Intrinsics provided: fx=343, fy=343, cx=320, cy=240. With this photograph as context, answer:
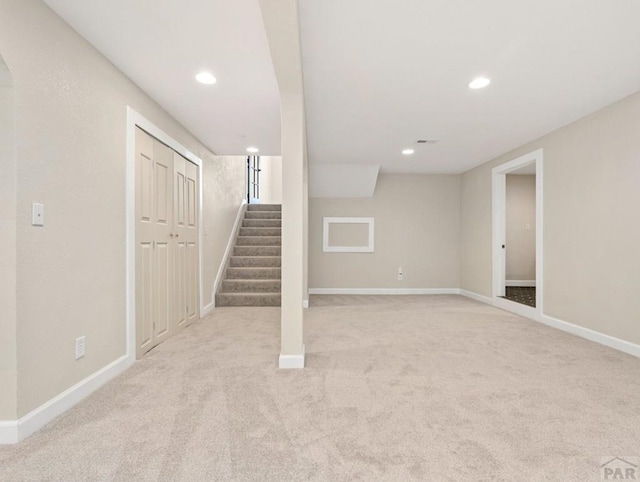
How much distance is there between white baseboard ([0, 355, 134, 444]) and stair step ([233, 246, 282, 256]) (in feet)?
11.1

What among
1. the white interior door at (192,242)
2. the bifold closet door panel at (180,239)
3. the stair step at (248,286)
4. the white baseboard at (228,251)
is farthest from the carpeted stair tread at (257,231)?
the bifold closet door panel at (180,239)

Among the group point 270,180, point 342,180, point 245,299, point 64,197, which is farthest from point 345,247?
point 64,197

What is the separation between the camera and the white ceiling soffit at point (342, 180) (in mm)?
5680

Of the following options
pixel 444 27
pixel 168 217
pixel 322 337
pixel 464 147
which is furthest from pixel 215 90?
pixel 464 147

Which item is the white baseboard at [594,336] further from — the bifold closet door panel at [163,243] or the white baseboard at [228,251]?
the white baseboard at [228,251]

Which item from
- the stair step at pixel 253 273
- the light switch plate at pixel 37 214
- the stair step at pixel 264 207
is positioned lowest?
the stair step at pixel 253 273

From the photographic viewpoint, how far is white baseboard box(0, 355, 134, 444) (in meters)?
1.62

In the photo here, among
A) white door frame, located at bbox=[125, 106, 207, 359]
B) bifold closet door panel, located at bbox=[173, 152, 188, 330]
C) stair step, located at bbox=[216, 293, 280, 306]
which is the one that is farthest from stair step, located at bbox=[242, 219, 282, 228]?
white door frame, located at bbox=[125, 106, 207, 359]

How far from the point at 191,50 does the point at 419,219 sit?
507 centimetres

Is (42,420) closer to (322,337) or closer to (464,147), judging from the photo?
(322,337)

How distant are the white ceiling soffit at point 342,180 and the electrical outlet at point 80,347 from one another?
4.18 m

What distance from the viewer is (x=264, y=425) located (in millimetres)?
1763

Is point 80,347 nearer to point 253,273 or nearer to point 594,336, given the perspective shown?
point 253,273

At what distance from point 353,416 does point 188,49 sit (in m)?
2.43
